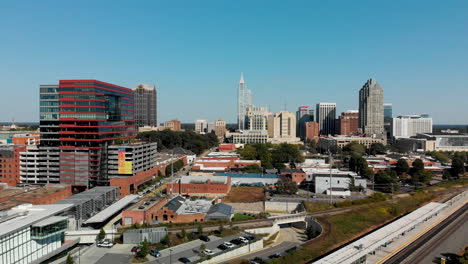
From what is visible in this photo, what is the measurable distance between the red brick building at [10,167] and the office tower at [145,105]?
283 ft

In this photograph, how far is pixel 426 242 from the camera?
26359mm

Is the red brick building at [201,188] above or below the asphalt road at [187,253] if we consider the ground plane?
above

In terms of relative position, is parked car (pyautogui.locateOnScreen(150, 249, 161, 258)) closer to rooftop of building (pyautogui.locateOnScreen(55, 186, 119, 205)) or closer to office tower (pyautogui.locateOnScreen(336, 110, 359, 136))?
rooftop of building (pyautogui.locateOnScreen(55, 186, 119, 205))

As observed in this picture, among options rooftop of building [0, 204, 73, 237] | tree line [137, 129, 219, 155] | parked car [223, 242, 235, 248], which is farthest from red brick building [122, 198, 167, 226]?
tree line [137, 129, 219, 155]

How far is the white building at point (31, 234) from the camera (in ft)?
65.1

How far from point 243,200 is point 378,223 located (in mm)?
16897

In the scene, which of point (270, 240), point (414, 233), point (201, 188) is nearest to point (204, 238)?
point (270, 240)

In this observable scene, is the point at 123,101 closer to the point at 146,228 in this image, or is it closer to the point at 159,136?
the point at 146,228

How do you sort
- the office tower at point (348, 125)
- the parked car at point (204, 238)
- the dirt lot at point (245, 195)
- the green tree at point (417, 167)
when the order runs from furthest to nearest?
the office tower at point (348, 125) < the green tree at point (417, 167) < the dirt lot at point (245, 195) < the parked car at point (204, 238)

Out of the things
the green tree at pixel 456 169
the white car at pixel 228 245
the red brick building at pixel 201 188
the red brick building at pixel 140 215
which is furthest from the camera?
the green tree at pixel 456 169

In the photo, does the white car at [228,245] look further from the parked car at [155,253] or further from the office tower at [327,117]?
the office tower at [327,117]

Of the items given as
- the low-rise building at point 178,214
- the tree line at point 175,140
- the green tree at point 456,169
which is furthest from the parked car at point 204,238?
the tree line at point 175,140

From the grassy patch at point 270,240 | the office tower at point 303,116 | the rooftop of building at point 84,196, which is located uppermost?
the office tower at point 303,116

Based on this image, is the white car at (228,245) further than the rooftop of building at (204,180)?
No
